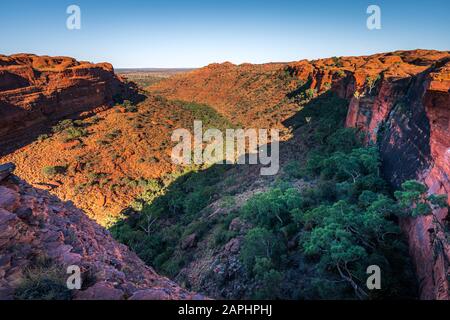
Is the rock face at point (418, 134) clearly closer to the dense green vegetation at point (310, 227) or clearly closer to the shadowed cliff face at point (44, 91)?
the dense green vegetation at point (310, 227)

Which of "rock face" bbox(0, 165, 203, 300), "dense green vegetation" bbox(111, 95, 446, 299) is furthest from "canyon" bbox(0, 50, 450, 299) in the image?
"dense green vegetation" bbox(111, 95, 446, 299)

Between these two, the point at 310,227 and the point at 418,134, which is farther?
the point at 310,227

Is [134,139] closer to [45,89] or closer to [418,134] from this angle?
[45,89]

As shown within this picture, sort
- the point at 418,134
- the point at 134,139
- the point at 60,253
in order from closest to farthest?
the point at 60,253 → the point at 418,134 → the point at 134,139

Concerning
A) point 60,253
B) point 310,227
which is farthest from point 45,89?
point 310,227

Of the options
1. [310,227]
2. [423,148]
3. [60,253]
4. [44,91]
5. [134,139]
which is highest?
[44,91]

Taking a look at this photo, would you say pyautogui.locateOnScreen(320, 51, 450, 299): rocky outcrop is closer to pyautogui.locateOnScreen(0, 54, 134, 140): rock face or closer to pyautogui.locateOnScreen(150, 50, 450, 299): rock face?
pyautogui.locateOnScreen(150, 50, 450, 299): rock face

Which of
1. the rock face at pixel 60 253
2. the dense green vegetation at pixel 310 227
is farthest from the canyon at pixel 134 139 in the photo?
the dense green vegetation at pixel 310 227

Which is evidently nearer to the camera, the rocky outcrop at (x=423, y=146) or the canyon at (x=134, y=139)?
the canyon at (x=134, y=139)
